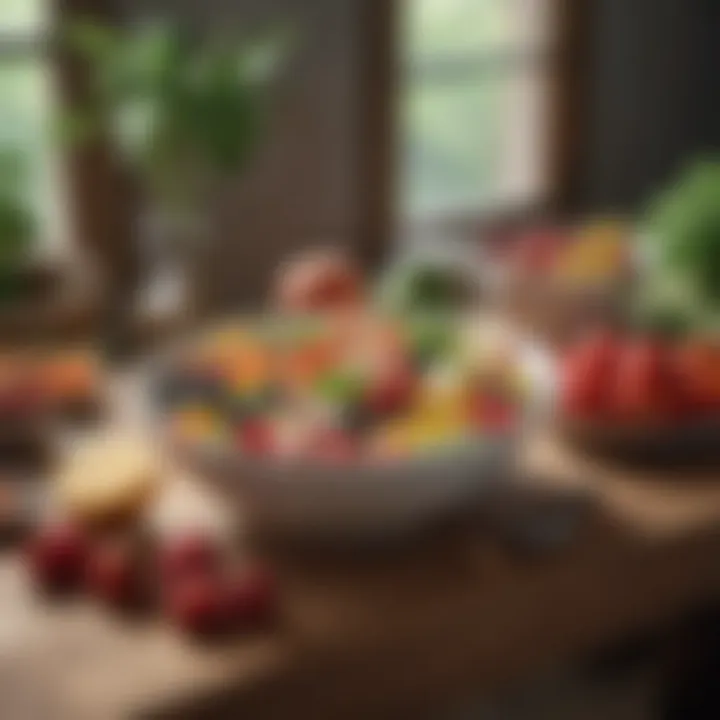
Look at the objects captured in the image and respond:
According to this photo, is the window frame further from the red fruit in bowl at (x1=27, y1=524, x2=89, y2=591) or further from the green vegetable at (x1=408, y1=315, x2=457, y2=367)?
the red fruit in bowl at (x1=27, y1=524, x2=89, y2=591)

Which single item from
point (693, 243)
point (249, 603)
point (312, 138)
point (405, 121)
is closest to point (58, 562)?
point (249, 603)

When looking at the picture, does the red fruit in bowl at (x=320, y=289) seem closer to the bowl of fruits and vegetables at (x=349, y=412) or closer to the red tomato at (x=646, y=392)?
the bowl of fruits and vegetables at (x=349, y=412)

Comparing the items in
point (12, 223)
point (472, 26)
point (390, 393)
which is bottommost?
point (390, 393)

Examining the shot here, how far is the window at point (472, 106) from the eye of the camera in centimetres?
259

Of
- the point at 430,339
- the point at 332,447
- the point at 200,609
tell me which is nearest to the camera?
the point at 200,609

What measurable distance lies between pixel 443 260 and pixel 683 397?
1.51ft

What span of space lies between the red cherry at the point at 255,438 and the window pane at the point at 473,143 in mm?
1180

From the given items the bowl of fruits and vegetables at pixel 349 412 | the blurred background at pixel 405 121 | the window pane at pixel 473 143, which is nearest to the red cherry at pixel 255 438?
the bowl of fruits and vegetables at pixel 349 412

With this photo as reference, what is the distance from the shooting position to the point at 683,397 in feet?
5.17

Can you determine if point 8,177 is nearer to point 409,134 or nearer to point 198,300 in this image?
point 198,300

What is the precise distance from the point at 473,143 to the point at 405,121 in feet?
0.76

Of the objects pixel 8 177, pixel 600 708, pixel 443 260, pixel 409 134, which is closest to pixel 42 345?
pixel 8 177

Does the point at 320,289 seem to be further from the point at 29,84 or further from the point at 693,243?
the point at 29,84

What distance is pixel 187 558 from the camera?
4.39 ft
